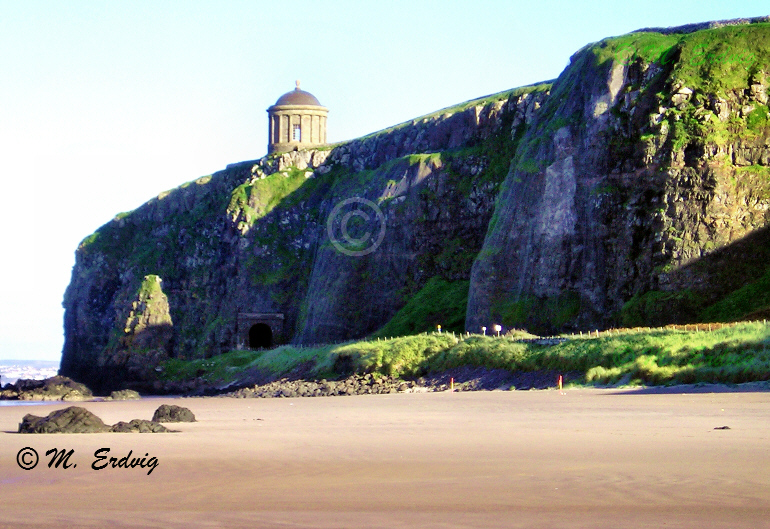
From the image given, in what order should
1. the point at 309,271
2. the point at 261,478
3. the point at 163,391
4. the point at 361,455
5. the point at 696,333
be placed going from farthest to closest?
the point at 309,271 → the point at 163,391 → the point at 696,333 → the point at 361,455 → the point at 261,478

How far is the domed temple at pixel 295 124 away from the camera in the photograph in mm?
115625

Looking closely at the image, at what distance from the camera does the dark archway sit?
3723 inches

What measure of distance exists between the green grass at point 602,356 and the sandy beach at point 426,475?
8606 mm

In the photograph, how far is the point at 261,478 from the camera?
42.7ft

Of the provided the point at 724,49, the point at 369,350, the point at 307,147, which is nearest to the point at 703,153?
the point at 724,49

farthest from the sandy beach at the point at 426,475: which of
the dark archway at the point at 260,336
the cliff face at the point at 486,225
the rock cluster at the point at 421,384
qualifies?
the dark archway at the point at 260,336

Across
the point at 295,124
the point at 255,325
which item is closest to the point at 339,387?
the point at 255,325

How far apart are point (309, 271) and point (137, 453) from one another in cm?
7858

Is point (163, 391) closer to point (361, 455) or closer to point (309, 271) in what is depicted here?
point (309, 271)

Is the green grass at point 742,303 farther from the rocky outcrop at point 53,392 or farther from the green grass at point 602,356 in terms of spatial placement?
the rocky outcrop at point 53,392

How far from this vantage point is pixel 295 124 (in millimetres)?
116188

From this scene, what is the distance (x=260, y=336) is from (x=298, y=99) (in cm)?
3332

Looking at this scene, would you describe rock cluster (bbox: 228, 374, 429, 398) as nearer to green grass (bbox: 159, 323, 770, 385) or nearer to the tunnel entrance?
green grass (bbox: 159, 323, 770, 385)

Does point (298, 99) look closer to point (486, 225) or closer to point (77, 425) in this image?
point (486, 225)
